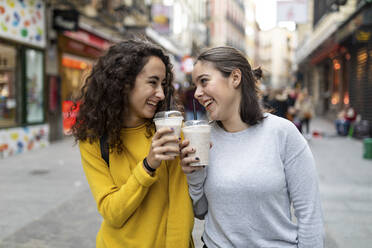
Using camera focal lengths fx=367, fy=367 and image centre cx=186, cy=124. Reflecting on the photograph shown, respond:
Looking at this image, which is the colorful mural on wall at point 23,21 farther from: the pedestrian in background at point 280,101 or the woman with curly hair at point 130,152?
the woman with curly hair at point 130,152

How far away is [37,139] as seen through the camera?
10.6 meters

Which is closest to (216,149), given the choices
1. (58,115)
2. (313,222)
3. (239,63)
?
(239,63)

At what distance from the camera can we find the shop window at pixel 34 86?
1031 centimetres

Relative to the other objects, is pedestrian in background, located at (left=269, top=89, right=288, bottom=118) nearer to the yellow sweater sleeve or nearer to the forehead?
the forehead

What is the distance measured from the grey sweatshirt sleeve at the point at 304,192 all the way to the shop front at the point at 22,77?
28.6ft

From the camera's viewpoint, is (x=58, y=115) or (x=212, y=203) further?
(x=58, y=115)

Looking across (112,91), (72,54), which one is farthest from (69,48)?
(112,91)

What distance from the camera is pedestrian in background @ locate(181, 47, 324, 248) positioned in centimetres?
164

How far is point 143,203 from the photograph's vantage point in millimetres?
1713

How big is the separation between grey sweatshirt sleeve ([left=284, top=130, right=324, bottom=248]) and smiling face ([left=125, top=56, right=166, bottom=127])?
0.65 m

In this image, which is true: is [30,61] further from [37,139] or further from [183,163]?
[183,163]

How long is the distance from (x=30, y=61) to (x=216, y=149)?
994cm

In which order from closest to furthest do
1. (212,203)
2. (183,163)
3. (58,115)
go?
(183,163), (212,203), (58,115)

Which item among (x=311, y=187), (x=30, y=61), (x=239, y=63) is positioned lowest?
(x=311, y=187)
